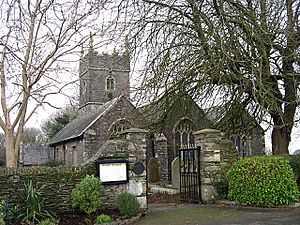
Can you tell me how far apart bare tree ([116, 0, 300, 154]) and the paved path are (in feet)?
10.5

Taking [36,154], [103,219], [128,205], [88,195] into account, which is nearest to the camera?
[103,219]

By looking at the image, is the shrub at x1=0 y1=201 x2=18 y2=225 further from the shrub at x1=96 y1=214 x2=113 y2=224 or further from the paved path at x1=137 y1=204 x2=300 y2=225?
the paved path at x1=137 y1=204 x2=300 y2=225

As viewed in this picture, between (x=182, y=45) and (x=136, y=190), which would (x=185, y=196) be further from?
(x=182, y=45)

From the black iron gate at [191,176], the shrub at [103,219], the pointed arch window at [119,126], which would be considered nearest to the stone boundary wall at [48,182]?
the shrub at [103,219]

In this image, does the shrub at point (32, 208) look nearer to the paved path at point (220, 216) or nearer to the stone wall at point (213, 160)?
the paved path at point (220, 216)

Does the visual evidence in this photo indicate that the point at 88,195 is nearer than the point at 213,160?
→ Yes

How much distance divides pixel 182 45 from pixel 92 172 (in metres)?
5.20

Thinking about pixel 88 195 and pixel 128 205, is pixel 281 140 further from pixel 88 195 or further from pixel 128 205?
pixel 88 195

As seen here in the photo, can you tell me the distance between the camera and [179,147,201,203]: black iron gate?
13672mm

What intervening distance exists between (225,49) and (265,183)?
420cm

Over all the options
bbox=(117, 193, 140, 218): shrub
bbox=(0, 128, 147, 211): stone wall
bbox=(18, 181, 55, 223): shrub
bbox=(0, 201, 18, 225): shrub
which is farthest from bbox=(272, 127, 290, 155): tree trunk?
bbox=(0, 201, 18, 225): shrub

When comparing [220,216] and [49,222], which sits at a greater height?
[49,222]

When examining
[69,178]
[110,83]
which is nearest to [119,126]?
[110,83]

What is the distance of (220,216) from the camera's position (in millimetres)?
10367
